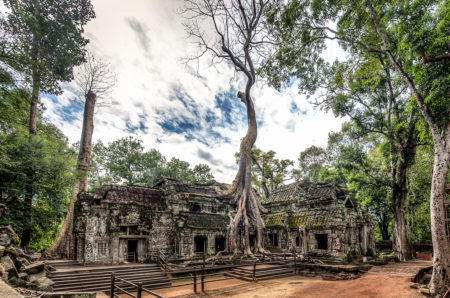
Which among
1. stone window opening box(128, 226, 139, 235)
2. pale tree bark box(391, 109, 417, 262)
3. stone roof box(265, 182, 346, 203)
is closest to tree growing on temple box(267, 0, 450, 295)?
pale tree bark box(391, 109, 417, 262)

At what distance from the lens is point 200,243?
1659cm

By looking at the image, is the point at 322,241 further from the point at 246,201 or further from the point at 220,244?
the point at 220,244

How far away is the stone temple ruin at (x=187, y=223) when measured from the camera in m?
13.2

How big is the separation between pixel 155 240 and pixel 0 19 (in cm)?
1419

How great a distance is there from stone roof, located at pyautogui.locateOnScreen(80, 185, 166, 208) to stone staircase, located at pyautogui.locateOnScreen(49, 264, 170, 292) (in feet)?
12.3

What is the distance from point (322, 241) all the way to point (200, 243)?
906cm

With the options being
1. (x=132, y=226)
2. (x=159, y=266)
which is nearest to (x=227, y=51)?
(x=132, y=226)

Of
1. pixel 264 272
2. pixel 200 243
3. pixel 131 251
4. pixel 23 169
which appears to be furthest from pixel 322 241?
pixel 23 169

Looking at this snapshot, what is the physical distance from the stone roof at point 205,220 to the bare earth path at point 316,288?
18.3 feet

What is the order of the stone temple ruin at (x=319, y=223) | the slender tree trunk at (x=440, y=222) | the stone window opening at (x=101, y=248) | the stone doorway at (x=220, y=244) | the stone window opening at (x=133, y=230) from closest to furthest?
the slender tree trunk at (x=440, y=222), the stone window opening at (x=101, y=248), the stone window opening at (x=133, y=230), the stone temple ruin at (x=319, y=223), the stone doorway at (x=220, y=244)

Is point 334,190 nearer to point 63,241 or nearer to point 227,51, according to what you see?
point 227,51

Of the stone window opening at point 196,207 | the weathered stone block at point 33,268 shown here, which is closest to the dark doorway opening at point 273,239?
the stone window opening at point 196,207

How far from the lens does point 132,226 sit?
1439 centimetres

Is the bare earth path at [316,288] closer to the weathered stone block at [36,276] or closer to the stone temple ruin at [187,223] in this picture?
the stone temple ruin at [187,223]
